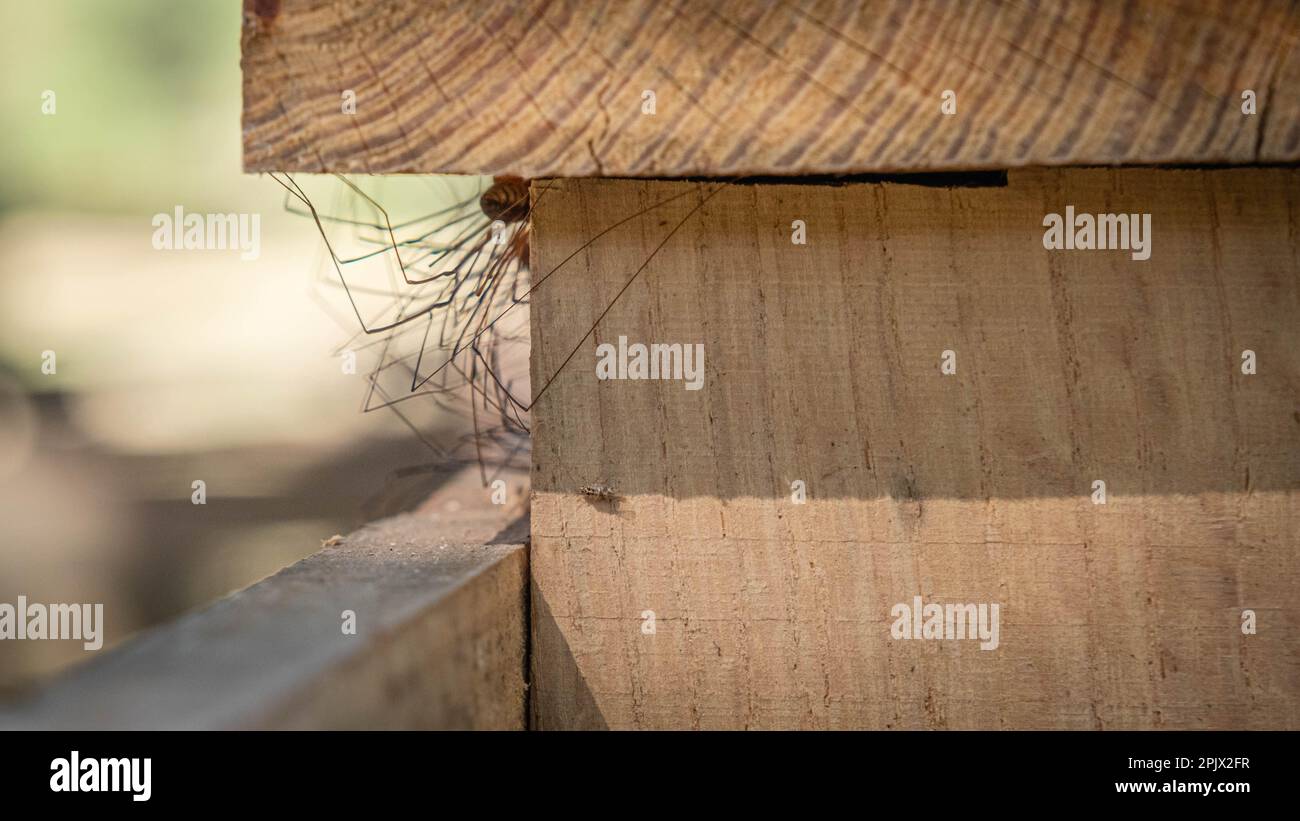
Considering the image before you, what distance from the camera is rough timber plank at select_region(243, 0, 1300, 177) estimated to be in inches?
37.0

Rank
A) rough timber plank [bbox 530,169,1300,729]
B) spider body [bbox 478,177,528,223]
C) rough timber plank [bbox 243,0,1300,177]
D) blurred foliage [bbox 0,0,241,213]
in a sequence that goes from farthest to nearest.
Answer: blurred foliage [bbox 0,0,241,213] → spider body [bbox 478,177,528,223] → rough timber plank [bbox 530,169,1300,729] → rough timber plank [bbox 243,0,1300,177]

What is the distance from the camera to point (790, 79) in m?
0.95

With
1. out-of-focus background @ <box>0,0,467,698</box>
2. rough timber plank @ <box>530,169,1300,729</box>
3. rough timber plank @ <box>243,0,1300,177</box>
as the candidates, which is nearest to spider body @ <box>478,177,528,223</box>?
rough timber plank @ <box>530,169,1300,729</box>

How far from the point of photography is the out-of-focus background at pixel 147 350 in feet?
12.8

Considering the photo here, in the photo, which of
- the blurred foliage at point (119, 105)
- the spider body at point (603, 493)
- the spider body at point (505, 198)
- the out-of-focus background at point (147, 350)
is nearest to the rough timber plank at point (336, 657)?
the spider body at point (603, 493)

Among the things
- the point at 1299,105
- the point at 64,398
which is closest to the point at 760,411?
the point at 1299,105

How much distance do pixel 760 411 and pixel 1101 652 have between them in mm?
484

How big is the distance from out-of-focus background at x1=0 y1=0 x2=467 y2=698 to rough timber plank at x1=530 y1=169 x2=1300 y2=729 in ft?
7.14

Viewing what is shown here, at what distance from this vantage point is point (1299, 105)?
938 mm

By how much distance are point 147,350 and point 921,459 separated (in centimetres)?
457

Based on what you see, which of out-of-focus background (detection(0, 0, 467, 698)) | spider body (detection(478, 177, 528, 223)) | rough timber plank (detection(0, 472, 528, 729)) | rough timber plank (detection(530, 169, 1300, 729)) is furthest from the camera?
out-of-focus background (detection(0, 0, 467, 698))

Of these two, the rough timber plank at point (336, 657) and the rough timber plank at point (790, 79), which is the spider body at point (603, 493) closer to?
the rough timber plank at point (336, 657)

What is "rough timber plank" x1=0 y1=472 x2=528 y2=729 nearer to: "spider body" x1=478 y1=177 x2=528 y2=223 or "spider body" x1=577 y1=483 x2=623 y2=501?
"spider body" x1=577 y1=483 x2=623 y2=501
